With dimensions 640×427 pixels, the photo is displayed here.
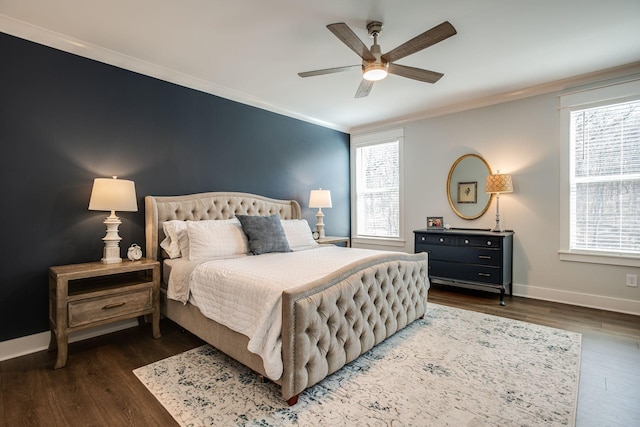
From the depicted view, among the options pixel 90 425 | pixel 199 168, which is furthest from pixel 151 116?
pixel 90 425

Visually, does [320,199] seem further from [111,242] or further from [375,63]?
[111,242]

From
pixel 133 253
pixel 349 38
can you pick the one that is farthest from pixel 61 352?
pixel 349 38

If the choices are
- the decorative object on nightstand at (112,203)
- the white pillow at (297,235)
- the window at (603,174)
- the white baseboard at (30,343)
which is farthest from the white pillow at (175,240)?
the window at (603,174)

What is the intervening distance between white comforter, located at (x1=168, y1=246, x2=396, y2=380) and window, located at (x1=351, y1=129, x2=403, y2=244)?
258cm

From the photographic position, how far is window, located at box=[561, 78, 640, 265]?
3361 millimetres

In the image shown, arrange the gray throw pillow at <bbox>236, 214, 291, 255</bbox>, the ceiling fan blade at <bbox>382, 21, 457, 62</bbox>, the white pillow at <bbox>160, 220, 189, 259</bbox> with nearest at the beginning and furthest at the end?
1. the ceiling fan blade at <bbox>382, 21, 457, 62</bbox>
2. the white pillow at <bbox>160, 220, 189, 259</bbox>
3. the gray throw pillow at <bbox>236, 214, 291, 255</bbox>

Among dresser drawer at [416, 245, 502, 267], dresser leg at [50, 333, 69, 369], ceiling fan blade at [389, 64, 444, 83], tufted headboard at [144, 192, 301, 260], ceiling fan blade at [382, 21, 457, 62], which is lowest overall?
dresser leg at [50, 333, 69, 369]

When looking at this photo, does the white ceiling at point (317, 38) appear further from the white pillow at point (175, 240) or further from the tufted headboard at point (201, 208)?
the white pillow at point (175, 240)

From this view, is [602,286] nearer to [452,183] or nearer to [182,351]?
[452,183]

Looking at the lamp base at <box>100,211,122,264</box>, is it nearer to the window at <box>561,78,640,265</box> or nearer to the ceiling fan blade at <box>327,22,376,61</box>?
the ceiling fan blade at <box>327,22,376,61</box>

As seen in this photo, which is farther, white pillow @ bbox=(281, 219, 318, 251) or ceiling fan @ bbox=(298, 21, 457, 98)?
white pillow @ bbox=(281, 219, 318, 251)

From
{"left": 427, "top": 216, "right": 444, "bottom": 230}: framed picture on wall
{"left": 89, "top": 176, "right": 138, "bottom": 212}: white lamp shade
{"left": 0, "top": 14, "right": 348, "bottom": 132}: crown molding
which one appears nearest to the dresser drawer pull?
{"left": 89, "top": 176, "right": 138, "bottom": 212}: white lamp shade

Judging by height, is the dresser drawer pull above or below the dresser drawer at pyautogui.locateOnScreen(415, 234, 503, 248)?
below

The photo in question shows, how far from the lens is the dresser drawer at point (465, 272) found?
3.80m
